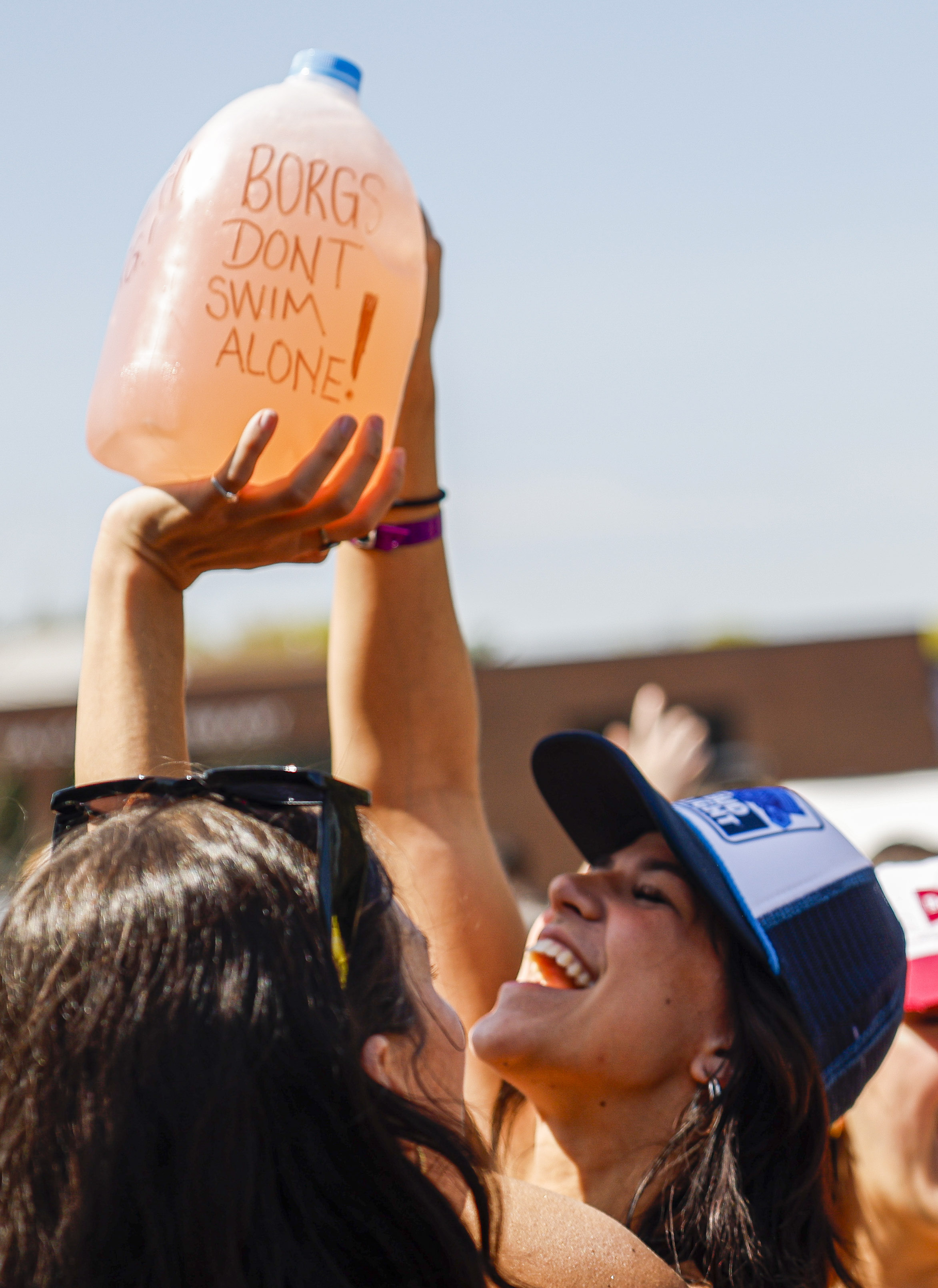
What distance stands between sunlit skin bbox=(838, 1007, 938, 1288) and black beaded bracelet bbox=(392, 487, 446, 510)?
4.34 feet

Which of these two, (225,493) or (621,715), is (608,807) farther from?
(621,715)

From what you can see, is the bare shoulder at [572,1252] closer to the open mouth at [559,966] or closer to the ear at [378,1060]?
the ear at [378,1060]

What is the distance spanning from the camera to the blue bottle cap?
188cm

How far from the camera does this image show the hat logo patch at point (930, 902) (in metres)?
2.55

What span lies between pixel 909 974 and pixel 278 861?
1.74 meters

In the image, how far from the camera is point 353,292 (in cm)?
175

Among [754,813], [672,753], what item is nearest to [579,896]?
[754,813]

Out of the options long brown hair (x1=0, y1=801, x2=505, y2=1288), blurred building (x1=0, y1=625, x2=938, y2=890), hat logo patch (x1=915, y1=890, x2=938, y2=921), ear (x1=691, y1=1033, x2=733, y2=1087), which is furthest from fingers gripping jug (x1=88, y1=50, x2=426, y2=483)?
blurred building (x1=0, y1=625, x2=938, y2=890)

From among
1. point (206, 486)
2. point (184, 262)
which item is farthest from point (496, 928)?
point (184, 262)

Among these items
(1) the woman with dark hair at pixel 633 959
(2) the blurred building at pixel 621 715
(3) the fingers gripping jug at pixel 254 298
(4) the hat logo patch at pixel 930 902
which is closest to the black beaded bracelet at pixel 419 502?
(1) the woman with dark hair at pixel 633 959

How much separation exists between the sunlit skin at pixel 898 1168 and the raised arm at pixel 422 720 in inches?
30.4

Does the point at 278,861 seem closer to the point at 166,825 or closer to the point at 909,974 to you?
the point at 166,825

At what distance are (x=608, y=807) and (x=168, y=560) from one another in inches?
40.6

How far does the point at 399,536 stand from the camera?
2199mm
